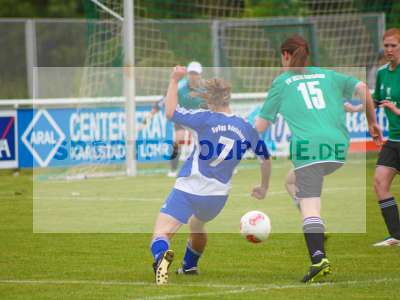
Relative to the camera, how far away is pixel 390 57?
10516 millimetres

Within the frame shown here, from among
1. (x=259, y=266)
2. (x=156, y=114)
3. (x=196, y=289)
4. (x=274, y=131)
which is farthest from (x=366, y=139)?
(x=196, y=289)

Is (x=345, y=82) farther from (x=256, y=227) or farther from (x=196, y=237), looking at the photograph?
(x=196, y=237)

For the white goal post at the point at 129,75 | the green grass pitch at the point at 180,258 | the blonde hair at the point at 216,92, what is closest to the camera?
the green grass pitch at the point at 180,258

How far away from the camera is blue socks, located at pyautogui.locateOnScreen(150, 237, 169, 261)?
824 cm

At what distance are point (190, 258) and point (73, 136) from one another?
35.8 feet

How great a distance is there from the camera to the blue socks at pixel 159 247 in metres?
8.24

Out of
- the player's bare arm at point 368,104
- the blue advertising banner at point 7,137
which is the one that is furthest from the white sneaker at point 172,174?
the player's bare arm at point 368,104

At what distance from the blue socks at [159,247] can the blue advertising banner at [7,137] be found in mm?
11217

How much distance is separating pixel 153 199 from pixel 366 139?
8.41m

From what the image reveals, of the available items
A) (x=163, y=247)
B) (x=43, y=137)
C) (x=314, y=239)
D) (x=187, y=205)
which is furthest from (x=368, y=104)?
(x=43, y=137)

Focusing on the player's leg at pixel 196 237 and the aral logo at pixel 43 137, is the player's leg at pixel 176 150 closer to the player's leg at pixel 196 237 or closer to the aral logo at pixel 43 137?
the aral logo at pixel 43 137

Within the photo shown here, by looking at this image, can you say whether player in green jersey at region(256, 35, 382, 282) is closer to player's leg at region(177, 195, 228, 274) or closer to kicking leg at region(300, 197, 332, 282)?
kicking leg at region(300, 197, 332, 282)

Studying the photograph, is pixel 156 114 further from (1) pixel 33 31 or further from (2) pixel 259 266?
(2) pixel 259 266

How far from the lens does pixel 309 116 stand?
8516mm
